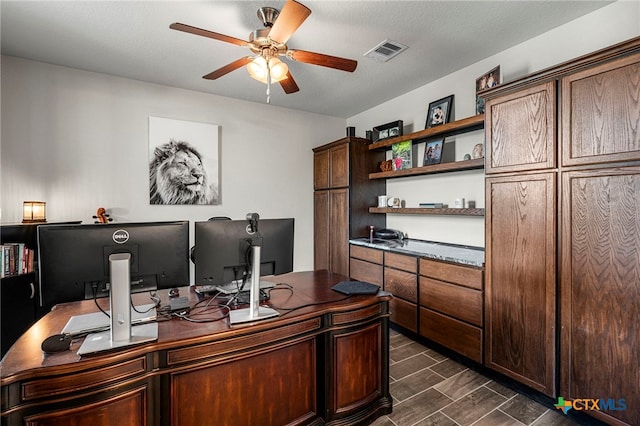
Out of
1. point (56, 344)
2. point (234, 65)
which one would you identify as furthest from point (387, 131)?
point (56, 344)

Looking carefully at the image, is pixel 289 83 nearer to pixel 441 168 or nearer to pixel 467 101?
pixel 441 168

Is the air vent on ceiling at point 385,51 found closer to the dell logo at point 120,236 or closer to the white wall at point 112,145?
the white wall at point 112,145

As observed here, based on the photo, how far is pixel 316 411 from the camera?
167cm

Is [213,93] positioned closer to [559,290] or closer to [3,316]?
[3,316]

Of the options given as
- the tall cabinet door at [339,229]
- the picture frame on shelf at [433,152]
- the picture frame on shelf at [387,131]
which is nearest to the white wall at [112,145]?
the tall cabinet door at [339,229]

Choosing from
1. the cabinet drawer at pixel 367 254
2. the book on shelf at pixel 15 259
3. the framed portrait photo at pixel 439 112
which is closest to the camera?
the book on shelf at pixel 15 259

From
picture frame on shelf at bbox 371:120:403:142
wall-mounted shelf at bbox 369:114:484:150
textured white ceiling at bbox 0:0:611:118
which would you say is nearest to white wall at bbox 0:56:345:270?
textured white ceiling at bbox 0:0:611:118

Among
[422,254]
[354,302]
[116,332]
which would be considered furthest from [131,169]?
[422,254]

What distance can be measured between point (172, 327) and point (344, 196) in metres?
2.92

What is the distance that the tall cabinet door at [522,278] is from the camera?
2023 mm

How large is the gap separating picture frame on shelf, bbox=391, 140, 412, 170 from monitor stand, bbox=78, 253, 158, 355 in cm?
307

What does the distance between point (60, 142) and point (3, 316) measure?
5.84 ft

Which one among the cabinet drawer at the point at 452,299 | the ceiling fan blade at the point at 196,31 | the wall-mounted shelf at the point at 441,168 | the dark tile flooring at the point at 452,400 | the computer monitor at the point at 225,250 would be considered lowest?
the dark tile flooring at the point at 452,400

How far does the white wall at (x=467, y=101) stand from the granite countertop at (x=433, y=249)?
92 mm
